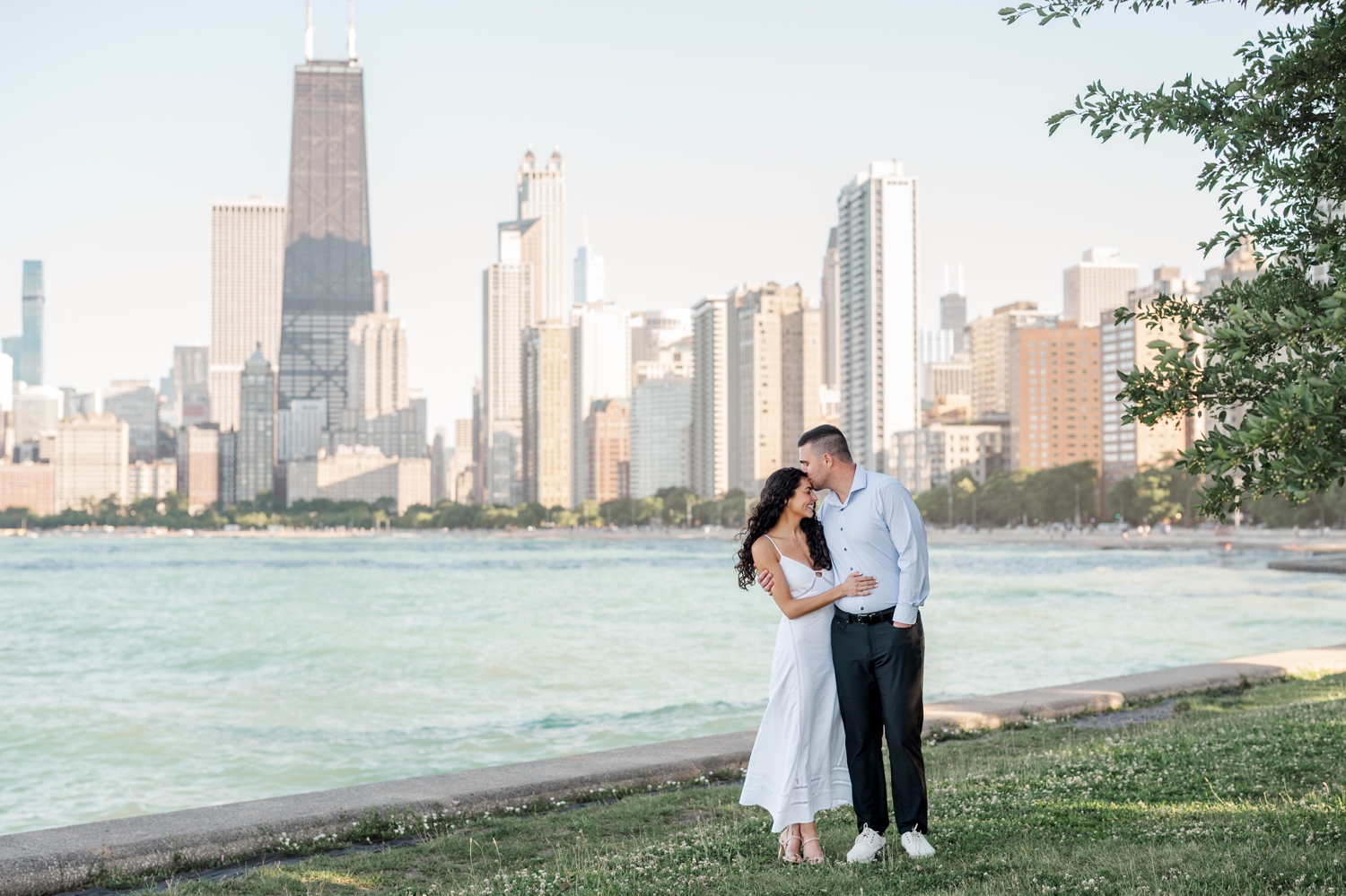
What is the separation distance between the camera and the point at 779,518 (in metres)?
6.22

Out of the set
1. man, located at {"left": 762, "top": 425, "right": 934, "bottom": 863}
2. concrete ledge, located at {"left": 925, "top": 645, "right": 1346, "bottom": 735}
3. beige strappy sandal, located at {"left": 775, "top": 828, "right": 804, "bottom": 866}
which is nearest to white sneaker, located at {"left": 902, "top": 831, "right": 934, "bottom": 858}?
man, located at {"left": 762, "top": 425, "right": 934, "bottom": 863}

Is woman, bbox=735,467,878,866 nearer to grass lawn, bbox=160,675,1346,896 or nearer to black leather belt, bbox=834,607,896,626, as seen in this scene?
black leather belt, bbox=834,607,896,626

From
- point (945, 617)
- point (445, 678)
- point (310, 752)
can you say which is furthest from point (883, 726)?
point (945, 617)

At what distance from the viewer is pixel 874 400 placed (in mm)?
191625

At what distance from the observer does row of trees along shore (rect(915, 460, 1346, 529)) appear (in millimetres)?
101019

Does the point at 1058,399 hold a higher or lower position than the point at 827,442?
higher

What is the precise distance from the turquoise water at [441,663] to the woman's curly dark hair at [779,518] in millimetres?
10686

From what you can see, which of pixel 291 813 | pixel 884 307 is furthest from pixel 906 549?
pixel 884 307

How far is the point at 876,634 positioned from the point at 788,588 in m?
0.51

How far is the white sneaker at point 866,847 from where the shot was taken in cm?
613

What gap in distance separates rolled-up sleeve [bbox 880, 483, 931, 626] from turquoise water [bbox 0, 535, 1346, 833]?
11.1 m

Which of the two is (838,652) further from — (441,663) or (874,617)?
(441,663)

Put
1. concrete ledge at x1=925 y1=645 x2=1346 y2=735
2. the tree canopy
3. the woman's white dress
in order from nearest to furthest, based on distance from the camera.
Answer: the tree canopy → the woman's white dress → concrete ledge at x1=925 y1=645 x2=1346 y2=735

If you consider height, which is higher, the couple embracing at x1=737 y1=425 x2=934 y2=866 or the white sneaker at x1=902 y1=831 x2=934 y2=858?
the couple embracing at x1=737 y1=425 x2=934 y2=866
